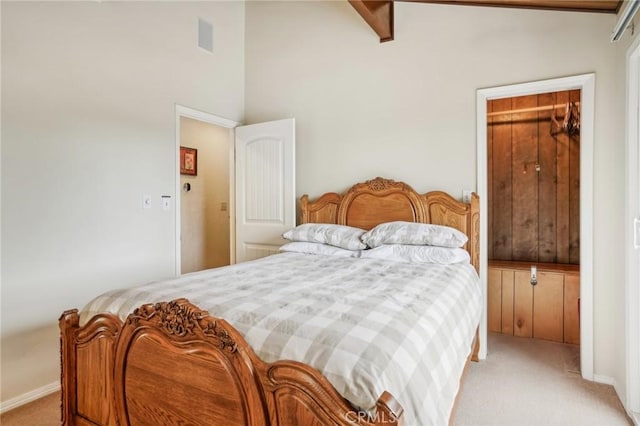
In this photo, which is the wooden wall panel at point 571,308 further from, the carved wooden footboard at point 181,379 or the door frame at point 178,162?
the door frame at point 178,162

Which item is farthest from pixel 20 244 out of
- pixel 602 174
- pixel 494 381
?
pixel 602 174

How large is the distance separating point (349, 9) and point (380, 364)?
3357 millimetres

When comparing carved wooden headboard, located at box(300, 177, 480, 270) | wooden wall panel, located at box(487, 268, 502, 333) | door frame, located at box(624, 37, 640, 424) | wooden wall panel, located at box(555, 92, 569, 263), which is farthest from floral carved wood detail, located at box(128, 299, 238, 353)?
wooden wall panel, located at box(555, 92, 569, 263)

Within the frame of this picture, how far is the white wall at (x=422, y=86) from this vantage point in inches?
94.0

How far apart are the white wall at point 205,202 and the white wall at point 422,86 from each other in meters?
1.05

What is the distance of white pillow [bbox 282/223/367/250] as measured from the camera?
2.82m

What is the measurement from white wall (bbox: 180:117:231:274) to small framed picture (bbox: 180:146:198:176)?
58 mm

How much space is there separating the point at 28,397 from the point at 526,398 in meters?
3.10

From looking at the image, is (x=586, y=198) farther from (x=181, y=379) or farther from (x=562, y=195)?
(x=181, y=379)

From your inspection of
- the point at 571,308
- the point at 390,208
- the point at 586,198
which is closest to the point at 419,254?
the point at 390,208

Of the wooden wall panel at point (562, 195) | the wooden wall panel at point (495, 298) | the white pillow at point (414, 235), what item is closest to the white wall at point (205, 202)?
the white pillow at point (414, 235)

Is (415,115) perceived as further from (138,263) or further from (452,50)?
(138,263)

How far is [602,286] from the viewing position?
2.42m

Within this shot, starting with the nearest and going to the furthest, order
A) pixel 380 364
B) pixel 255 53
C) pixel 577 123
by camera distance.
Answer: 1. pixel 380 364
2. pixel 577 123
3. pixel 255 53
